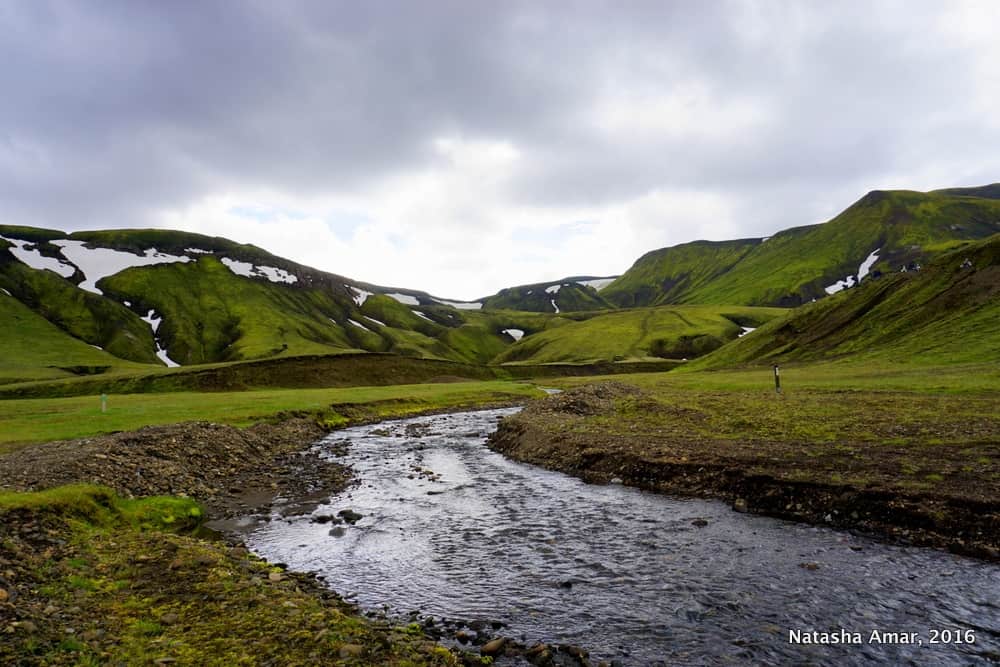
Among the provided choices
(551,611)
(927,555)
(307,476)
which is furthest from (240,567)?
(927,555)

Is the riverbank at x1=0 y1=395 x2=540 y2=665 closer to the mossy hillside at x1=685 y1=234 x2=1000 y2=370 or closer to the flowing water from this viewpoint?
the flowing water

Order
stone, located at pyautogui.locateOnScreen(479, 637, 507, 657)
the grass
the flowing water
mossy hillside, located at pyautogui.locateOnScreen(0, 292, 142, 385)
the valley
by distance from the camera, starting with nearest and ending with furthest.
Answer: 1. the valley
2. stone, located at pyautogui.locateOnScreen(479, 637, 507, 657)
3. the flowing water
4. the grass
5. mossy hillside, located at pyautogui.locateOnScreen(0, 292, 142, 385)

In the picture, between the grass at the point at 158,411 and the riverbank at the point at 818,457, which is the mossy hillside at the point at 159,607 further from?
the grass at the point at 158,411

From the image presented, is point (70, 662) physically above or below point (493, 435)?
above

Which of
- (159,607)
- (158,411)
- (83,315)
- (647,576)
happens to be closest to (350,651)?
(159,607)

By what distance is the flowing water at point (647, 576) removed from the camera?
1133 centimetres

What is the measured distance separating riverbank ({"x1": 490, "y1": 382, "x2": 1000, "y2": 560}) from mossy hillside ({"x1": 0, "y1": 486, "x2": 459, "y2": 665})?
50.8 ft

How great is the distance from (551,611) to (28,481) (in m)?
22.9

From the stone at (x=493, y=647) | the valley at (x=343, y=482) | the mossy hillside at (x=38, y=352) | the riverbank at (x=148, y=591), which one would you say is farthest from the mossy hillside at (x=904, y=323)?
the mossy hillside at (x=38, y=352)

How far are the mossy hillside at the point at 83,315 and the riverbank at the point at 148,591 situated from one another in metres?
186

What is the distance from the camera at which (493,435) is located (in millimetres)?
44188

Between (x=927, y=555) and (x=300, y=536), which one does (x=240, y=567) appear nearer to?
(x=300, y=536)

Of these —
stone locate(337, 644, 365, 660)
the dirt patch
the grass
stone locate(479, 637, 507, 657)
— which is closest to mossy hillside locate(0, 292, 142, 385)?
the grass

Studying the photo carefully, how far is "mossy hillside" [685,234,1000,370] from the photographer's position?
77.3 meters
